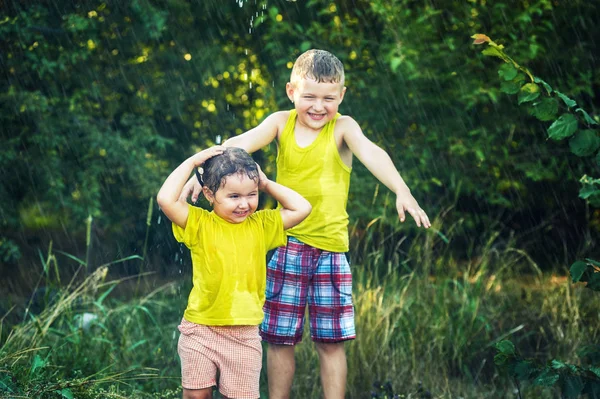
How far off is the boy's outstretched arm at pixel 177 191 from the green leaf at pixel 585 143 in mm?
1353

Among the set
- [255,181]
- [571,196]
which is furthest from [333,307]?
[571,196]

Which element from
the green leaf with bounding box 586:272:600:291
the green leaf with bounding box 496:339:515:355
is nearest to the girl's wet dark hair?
the green leaf with bounding box 496:339:515:355

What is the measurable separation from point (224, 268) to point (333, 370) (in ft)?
2.66

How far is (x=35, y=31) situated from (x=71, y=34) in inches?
9.9

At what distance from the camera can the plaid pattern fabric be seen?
10.0ft

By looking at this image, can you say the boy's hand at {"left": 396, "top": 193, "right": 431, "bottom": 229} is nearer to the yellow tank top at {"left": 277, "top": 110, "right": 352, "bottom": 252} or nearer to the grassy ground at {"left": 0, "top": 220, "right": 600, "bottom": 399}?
the yellow tank top at {"left": 277, "top": 110, "right": 352, "bottom": 252}

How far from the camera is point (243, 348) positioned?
3094mm

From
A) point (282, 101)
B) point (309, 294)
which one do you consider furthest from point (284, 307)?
point (282, 101)

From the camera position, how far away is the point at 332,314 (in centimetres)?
349

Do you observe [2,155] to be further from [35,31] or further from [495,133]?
[495,133]

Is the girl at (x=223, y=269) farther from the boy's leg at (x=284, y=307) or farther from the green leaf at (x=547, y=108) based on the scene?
the green leaf at (x=547, y=108)

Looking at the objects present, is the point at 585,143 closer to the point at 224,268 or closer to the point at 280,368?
the point at 224,268

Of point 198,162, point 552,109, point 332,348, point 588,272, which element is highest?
point 552,109

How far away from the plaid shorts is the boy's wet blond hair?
70cm
